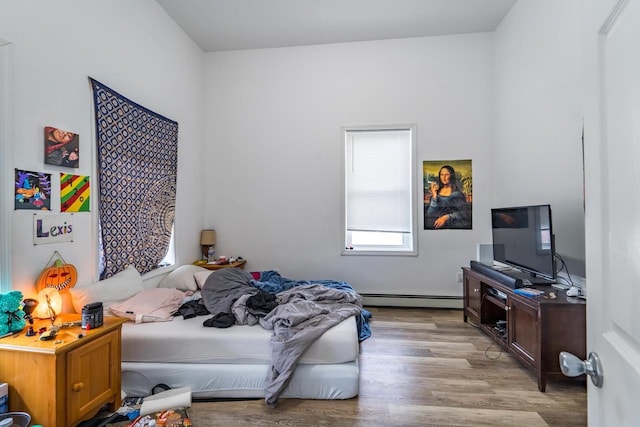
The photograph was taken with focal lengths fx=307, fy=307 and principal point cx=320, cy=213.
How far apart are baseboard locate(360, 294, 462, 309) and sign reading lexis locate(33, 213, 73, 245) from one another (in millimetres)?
3153

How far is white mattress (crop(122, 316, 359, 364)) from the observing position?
209cm

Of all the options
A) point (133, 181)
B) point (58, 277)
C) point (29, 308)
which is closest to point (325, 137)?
point (133, 181)

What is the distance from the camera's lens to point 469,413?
6.28ft

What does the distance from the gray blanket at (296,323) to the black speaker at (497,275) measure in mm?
1254

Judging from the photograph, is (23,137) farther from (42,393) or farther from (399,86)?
(399,86)

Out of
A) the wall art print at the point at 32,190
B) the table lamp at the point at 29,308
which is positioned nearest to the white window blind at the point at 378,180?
the wall art print at the point at 32,190

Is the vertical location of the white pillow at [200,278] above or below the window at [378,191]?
below

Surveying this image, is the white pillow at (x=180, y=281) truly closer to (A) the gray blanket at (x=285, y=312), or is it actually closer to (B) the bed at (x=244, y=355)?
(A) the gray blanket at (x=285, y=312)

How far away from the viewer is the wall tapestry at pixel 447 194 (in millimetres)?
3881

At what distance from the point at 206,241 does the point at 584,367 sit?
398cm

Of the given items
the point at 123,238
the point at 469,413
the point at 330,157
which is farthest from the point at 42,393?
the point at 330,157

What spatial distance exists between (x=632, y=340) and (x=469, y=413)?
172 cm

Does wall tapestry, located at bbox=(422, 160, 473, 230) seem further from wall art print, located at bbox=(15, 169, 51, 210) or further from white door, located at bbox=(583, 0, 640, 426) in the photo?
wall art print, located at bbox=(15, 169, 51, 210)

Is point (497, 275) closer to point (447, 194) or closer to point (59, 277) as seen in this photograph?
point (447, 194)
